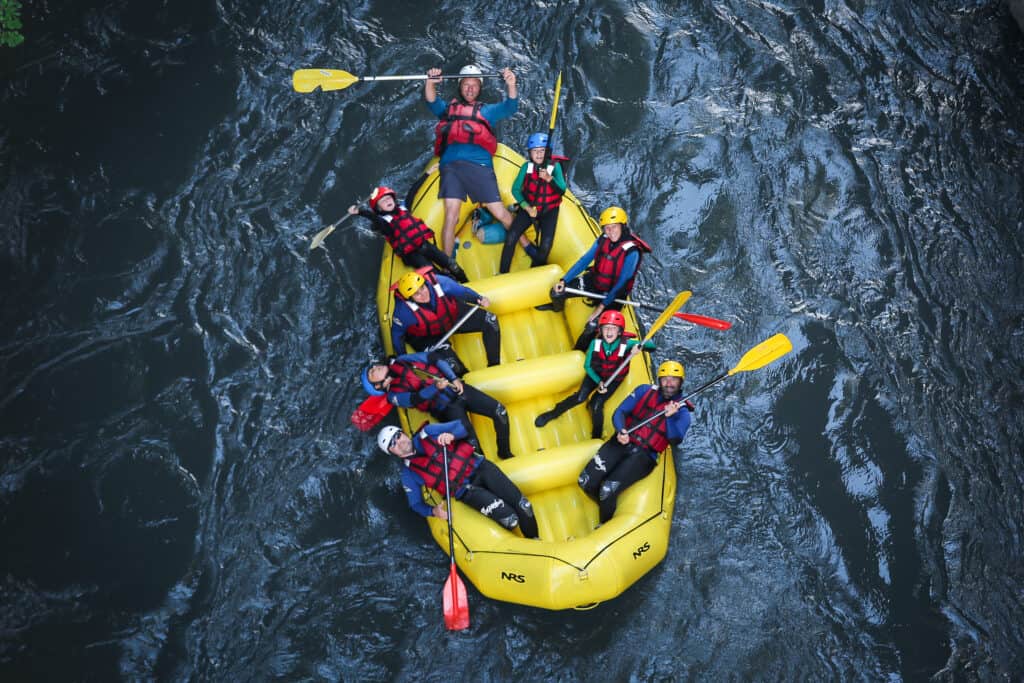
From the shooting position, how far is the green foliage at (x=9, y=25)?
750 cm

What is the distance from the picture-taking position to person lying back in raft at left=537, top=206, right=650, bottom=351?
5.17 meters

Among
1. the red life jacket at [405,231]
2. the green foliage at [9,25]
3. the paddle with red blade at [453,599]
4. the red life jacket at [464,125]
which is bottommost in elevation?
the paddle with red blade at [453,599]

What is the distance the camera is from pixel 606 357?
493cm

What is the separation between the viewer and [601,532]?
15.2ft

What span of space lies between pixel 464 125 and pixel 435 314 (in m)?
1.18

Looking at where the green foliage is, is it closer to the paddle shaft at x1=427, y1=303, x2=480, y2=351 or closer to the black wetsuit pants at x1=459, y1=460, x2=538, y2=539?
the paddle shaft at x1=427, y1=303, x2=480, y2=351

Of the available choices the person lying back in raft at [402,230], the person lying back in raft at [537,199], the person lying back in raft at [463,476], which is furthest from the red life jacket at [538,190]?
the person lying back in raft at [463,476]

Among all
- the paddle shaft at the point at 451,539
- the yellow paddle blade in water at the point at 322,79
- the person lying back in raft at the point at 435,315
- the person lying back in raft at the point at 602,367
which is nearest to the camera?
the paddle shaft at the point at 451,539

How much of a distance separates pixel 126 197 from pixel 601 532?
4.19 meters

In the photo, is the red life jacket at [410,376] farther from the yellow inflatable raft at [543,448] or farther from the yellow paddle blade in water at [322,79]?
the yellow paddle blade in water at [322,79]

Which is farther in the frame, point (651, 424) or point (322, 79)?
point (322, 79)

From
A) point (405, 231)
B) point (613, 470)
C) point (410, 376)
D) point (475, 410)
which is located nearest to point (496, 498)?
point (475, 410)

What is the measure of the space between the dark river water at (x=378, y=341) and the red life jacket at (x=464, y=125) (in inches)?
46.2

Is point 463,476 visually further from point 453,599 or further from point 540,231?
point 540,231
